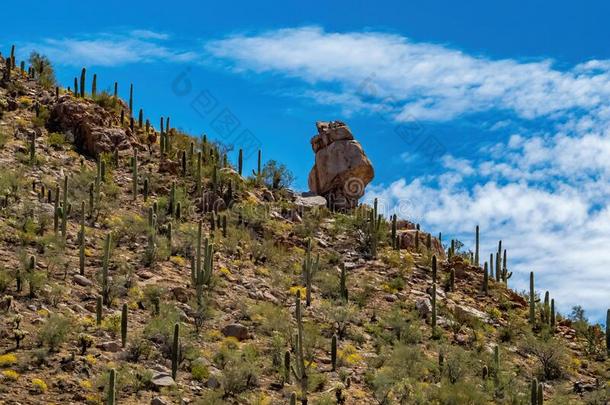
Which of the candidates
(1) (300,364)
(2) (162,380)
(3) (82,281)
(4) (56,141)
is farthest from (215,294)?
(4) (56,141)

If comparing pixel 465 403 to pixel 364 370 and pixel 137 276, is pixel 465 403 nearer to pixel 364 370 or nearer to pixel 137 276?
pixel 364 370

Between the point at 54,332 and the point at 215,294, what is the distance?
6.67 meters

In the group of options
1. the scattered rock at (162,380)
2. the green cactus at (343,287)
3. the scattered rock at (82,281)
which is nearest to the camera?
the scattered rock at (162,380)

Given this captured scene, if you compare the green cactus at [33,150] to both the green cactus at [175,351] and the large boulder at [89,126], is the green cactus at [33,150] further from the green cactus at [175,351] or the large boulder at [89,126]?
the green cactus at [175,351]

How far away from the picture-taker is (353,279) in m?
29.9

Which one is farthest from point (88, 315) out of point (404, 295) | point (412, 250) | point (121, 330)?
point (412, 250)

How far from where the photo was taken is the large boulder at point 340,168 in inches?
1654

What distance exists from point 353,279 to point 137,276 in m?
8.34

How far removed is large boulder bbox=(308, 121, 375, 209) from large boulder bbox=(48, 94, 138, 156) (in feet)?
33.7

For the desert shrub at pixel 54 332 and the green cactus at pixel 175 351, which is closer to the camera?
the desert shrub at pixel 54 332

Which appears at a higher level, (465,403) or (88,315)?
(88,315)

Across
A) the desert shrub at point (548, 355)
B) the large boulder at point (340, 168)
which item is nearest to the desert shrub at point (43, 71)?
the large boulder at point (340, 168)

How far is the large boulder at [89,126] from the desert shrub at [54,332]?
15.4 meters

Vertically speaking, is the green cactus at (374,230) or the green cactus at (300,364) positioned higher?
the green cactus at (374,230)
